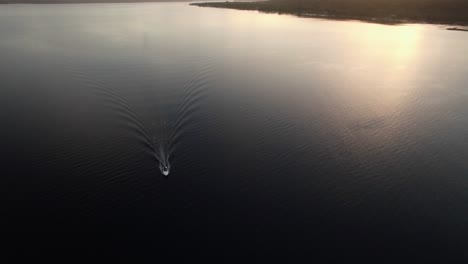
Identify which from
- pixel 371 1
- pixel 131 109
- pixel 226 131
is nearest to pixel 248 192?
pixel 226 131

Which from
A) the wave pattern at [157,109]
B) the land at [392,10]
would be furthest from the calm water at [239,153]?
the land at [392,10]

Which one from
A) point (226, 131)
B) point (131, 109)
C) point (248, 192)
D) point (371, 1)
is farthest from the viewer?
point (371, 1)

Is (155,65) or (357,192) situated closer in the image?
(357,192)

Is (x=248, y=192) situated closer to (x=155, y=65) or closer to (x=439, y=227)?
(x=439, y=227)

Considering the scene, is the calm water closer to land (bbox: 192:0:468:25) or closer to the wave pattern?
the wave pattern

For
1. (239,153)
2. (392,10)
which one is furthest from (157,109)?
(392,10)

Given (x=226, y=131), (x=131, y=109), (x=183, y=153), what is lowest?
(x=183, y=153)

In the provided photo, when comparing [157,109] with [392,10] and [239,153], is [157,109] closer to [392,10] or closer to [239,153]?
[239,153]
